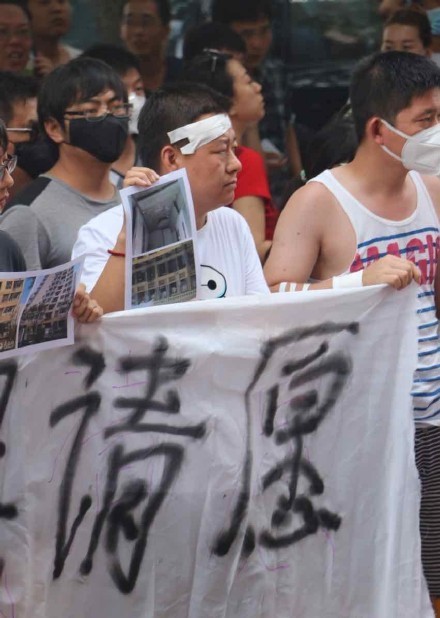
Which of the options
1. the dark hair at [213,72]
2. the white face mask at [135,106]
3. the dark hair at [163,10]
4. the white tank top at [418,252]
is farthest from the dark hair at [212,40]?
the white tank top at [418,252]

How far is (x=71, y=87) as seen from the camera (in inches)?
193

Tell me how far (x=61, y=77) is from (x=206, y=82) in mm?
1090

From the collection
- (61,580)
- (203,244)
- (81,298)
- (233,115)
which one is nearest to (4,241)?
(81,298)

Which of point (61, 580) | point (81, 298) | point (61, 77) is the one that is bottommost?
point (61, 580)

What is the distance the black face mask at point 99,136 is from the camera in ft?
15.8

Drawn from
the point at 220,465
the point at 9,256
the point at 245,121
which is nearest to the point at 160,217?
the point at 9,256

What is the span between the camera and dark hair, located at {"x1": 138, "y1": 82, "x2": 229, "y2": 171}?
413 cm

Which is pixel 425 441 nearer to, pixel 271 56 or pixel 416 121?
pixel 416 121

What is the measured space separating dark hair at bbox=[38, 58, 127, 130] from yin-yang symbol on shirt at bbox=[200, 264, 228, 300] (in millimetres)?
1192

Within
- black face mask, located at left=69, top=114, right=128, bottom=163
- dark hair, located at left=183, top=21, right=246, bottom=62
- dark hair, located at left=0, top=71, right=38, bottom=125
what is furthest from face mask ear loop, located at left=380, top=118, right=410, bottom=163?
dark hair, located at left=183, top=21, right=246, bottom=62

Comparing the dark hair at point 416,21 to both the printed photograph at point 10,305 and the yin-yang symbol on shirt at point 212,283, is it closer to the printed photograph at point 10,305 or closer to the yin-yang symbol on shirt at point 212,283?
the yin-yang symbol on shirt at point 212,283

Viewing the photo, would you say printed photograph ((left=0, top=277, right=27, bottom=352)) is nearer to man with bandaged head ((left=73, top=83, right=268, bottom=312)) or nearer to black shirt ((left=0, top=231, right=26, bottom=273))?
black shirt ((left=0, top=231, right=26, bottom=273))

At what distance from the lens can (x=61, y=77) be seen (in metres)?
4.93

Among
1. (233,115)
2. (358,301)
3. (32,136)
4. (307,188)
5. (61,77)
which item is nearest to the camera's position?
(358,301)
